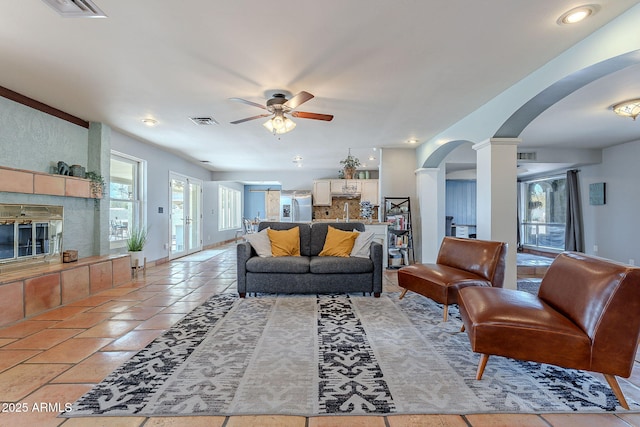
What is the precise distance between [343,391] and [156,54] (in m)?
2.92

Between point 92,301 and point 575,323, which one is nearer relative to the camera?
point 575,323

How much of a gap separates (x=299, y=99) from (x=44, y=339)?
302cm

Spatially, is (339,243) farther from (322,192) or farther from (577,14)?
(322,192)

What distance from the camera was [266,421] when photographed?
59.9 inches

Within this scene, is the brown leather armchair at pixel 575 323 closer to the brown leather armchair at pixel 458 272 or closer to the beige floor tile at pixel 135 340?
the brown leather armchair at pixel 458 272

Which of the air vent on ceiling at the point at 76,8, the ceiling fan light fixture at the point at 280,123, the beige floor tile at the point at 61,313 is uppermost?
the air vent on ceiling at the point at 76,8

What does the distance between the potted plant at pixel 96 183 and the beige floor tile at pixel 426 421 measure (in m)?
4.82

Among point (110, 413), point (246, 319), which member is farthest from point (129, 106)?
point (110, 413)

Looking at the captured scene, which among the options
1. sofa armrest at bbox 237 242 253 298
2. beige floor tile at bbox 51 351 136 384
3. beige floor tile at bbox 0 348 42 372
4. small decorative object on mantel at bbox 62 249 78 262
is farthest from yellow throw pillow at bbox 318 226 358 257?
small decorative object on mantel at bbox 62 249 78 262

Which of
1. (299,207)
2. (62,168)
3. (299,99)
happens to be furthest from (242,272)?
(299,207)

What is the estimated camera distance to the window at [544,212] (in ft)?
26.2

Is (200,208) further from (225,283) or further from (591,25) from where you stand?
(591,25)

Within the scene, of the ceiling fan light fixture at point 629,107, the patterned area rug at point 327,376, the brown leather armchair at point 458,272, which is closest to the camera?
the patterned area rug at point 327,376

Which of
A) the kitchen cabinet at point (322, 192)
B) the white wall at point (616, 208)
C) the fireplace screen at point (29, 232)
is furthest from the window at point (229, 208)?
the white wall at point (616, 208)
